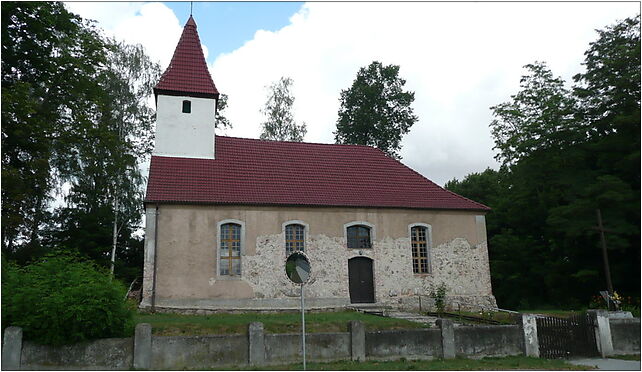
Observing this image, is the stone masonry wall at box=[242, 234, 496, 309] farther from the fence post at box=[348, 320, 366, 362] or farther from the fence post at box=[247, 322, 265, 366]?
the fence post at box=[247, 322, 265, 366]

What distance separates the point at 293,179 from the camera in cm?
2125

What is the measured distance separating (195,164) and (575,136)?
643 inches

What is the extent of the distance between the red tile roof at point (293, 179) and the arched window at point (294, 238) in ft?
3.31

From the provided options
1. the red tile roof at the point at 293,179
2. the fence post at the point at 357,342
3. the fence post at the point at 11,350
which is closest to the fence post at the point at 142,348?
the fence post at the point at 11,350

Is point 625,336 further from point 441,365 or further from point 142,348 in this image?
point 142,348

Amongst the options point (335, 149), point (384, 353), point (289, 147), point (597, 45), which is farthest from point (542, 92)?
point (384, 353)

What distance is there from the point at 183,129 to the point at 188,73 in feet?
9.28

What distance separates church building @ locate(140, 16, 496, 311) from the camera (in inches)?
725

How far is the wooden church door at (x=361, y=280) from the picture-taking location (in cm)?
1987

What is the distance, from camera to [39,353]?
10141 mm

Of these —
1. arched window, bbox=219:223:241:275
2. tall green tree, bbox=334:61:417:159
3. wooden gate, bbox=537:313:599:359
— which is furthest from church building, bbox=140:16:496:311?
tall green tree, bbox=334:61:417:159

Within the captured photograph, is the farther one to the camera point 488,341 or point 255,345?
point 488,341

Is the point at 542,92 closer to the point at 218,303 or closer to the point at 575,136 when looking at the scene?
the point at 575,136

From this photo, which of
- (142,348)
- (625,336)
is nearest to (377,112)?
(625,336)
